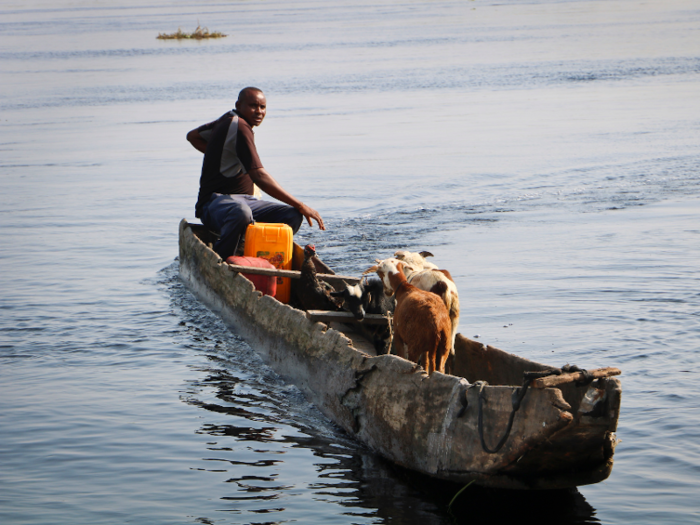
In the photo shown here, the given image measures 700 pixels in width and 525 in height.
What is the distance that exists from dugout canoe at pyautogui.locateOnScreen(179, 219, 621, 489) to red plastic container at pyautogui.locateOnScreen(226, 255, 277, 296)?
133cm

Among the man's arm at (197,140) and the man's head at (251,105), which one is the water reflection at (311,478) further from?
the man's arm at (197,140)

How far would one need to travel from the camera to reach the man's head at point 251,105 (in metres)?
9.72

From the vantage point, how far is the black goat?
7.56m

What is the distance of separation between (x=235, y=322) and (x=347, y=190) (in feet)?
30.6

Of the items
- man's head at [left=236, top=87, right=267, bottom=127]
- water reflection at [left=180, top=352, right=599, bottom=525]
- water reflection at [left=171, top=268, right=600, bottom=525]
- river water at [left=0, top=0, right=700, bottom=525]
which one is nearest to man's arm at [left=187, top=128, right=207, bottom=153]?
man's head at [left=236, top=87, right=267, bottom=127]

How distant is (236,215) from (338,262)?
346cm

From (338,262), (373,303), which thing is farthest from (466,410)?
(338,262)

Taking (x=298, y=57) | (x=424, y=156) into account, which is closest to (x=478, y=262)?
(x=424, y=156)

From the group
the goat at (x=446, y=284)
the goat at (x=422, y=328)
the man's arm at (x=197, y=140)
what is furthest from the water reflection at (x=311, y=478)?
the man's arm at (x=197, y=140)

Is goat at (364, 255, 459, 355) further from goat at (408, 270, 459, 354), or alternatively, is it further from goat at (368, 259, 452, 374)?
goat at (368, 259, 452, 374)

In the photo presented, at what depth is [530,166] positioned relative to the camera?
64.0ft

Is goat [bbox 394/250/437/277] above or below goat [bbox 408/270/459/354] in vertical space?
above

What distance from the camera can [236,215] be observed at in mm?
9531

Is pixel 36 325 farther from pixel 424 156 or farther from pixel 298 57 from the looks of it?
pixel 298 57
